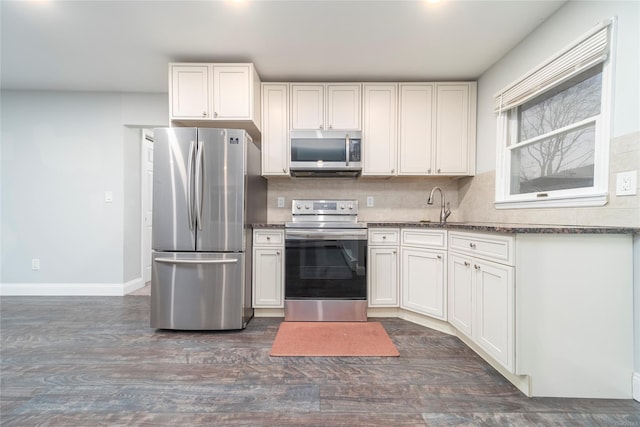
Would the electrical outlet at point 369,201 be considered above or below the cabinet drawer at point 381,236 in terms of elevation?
above

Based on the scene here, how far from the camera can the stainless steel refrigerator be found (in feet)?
7.50

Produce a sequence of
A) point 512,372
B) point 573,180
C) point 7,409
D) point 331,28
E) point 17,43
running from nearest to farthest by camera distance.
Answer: point 7,409, point 512,372, point 573,180, point 331,28, point 17,43

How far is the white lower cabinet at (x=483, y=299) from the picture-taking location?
1525 mm

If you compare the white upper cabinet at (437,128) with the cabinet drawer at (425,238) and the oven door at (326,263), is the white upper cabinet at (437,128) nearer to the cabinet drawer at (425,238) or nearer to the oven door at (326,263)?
the cabinet drawer at (425,238)

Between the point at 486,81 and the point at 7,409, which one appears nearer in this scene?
the point at 7,409

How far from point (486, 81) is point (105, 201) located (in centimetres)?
456

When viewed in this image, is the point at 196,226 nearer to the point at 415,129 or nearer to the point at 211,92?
the point at 211,92

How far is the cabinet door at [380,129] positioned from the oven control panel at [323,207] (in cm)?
44

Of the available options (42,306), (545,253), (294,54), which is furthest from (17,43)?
(545,253)

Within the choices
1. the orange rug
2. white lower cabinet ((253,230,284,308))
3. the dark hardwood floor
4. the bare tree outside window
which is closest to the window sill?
the bare tree outside window

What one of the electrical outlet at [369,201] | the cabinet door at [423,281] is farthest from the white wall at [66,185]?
the cabinet door at [423,281]

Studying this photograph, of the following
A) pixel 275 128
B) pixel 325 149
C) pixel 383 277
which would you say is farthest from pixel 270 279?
pixel 275 128

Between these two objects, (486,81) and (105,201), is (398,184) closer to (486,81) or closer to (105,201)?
(486,81)

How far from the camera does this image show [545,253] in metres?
1.47
